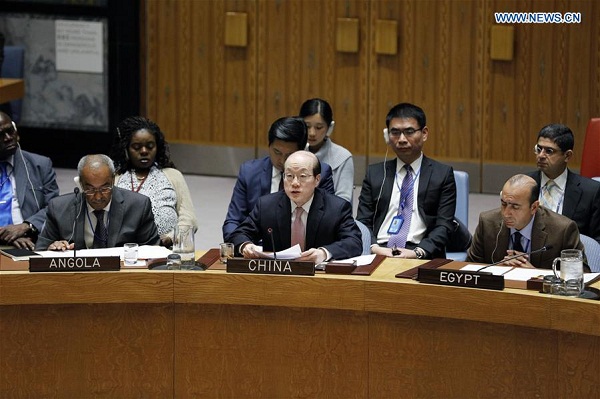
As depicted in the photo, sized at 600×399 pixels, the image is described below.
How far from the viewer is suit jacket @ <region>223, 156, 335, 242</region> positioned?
6312 millimetres

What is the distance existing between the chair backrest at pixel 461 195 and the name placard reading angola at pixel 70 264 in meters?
2.23

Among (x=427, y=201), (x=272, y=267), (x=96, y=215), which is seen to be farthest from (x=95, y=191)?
(x=427, y=201)

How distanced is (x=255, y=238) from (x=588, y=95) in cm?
447

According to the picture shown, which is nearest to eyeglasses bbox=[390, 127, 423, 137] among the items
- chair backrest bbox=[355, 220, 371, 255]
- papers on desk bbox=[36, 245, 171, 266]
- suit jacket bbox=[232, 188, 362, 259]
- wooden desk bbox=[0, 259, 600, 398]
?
chair backrest bbox=[355, 220, 371, 255]

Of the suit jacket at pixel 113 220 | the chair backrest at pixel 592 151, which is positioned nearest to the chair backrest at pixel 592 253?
the chair backrest at pixel 592 151

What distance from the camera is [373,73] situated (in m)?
9.80

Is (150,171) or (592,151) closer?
(150,171)

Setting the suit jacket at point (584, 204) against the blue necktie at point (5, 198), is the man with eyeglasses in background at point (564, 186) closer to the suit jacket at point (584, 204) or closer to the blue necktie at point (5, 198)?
the suit jacket at point (584, 204)

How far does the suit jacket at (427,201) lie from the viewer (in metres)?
6.20

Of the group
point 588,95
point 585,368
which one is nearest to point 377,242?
point 585,368

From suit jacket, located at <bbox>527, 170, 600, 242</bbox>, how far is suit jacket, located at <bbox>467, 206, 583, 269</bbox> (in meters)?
0.85

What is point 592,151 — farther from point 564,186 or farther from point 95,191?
point 95,191

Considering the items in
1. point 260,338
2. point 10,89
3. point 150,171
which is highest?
point 10,89

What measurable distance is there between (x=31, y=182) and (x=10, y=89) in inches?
122
